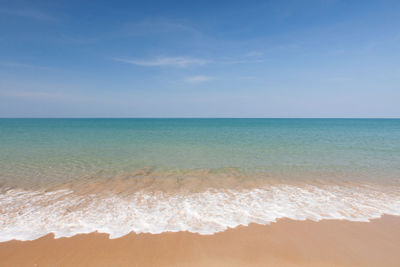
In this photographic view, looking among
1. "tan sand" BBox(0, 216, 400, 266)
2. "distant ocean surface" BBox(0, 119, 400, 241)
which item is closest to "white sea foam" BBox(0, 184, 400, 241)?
"distant ocean surface" BBox(0, 119, 400, 241)

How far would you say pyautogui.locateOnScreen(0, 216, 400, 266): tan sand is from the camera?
3.84m

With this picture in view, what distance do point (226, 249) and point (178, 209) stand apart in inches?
91.0

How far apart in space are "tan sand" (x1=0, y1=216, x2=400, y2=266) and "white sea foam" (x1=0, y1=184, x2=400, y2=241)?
0.36 meters

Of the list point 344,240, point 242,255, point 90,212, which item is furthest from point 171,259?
point 344,240

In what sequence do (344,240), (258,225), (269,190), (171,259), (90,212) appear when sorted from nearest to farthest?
1. (171,259)
2. (344,240)
3. (258,225)
4. (90,212)
5. (269,190)

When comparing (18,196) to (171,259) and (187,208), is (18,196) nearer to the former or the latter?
(187,208)

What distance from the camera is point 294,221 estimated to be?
5.35 meters

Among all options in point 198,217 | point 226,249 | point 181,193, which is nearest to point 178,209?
point 198,217

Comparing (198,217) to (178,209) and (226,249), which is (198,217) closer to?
(178,209)

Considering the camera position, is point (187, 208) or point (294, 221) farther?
point (187, 208)

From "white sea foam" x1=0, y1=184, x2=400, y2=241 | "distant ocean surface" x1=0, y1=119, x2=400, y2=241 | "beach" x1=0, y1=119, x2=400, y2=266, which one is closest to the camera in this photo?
"beach" x1=0, y1=119, x2=400, y2=266

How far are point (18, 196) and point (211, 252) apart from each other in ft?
25.5

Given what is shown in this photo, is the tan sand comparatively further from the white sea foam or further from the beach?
the white sea foam

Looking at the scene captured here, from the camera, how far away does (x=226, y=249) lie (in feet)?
13.6
